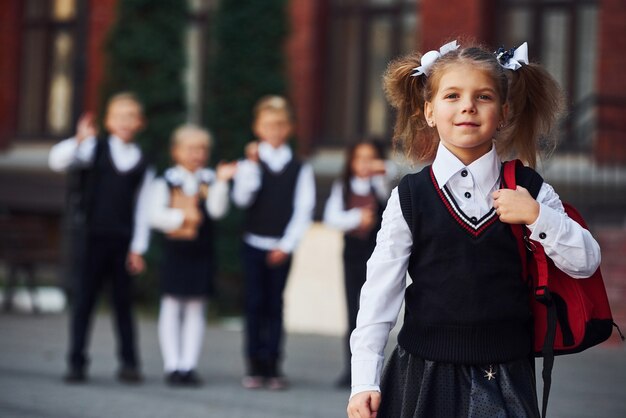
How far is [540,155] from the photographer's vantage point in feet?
14.0

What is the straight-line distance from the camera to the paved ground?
8047mm

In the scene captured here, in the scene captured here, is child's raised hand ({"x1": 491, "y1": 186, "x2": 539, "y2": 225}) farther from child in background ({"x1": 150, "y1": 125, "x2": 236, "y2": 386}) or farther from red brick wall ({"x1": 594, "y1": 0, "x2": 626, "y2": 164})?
red brick wall ({"x1": 594, "y1": 0, "x2": 626, "y2": 164})

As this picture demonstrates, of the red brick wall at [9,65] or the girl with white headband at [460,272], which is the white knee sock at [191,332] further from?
the red brick wall at [9,65]

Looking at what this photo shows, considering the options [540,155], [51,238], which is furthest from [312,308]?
[540,155]

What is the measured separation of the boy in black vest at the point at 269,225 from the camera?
9344 mm

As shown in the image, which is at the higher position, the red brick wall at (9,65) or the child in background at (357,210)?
the red brick wall at (9,65)

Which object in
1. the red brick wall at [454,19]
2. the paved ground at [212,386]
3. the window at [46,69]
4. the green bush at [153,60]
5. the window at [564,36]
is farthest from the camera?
the window at [46,69]

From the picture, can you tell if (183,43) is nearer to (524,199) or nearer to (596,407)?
(596,407)

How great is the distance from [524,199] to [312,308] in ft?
32.8

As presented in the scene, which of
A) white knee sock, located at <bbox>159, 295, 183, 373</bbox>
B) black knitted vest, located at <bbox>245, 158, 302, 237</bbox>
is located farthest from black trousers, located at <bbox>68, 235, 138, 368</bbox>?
black knitted vest, located at <bbox>245, 158, 302, 237</bbox>

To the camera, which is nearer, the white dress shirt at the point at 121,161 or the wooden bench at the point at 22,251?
the white dress shirt at the point at 121,161

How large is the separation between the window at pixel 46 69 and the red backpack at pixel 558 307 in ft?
57.6

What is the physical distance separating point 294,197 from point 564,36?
23.9 feet

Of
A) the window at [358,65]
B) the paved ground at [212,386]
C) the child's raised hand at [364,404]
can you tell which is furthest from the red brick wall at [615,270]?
the child's raised hand at [364,404]
